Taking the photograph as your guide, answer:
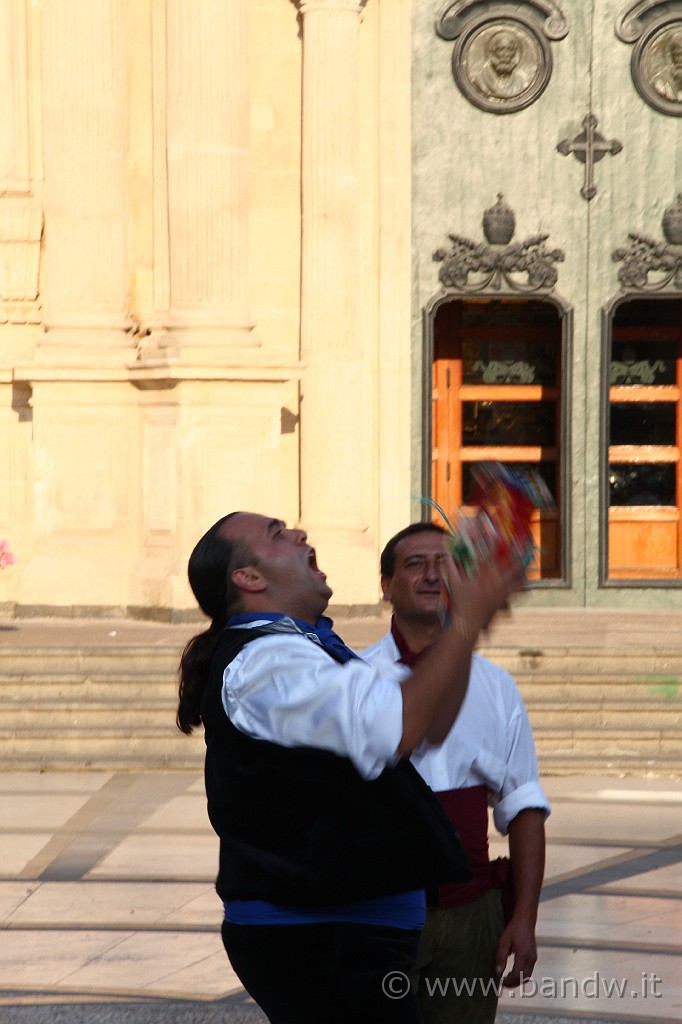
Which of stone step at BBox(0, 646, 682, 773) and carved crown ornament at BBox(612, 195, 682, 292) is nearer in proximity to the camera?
stone step at BBox(0, 646, 682, 773)

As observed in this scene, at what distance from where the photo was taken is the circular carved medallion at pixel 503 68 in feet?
52.2

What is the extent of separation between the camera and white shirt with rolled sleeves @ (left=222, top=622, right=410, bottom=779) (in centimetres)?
284

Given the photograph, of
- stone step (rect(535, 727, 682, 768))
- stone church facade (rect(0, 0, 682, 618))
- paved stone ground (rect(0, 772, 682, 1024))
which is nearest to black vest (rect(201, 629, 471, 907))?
paved stone ground (rect(0, 772, 682, 1024))

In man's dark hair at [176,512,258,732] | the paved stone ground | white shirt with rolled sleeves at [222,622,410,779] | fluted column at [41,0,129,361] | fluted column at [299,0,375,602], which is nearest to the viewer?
white shirt with rolled sleeves at [222,622,410,779]

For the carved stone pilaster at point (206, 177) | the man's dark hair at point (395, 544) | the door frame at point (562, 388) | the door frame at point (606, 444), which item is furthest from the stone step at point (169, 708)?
the man's dark hair at point (395, 544)

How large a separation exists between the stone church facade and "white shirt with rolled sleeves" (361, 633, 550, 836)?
1026cm

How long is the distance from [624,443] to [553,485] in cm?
85

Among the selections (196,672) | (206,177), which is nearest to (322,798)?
(196,672)

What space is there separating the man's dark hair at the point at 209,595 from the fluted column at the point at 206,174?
36.6ft

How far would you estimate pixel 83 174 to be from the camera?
1477cm

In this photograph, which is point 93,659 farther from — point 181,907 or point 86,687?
point 181,907

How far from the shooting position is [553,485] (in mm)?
17297

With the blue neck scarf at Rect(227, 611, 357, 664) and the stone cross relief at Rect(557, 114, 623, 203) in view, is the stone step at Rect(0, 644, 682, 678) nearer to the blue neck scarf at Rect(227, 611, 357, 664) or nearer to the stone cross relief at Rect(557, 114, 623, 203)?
the stone cross relief at Rect(557, 114, 623, 203)

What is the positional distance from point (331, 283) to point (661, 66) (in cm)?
373
